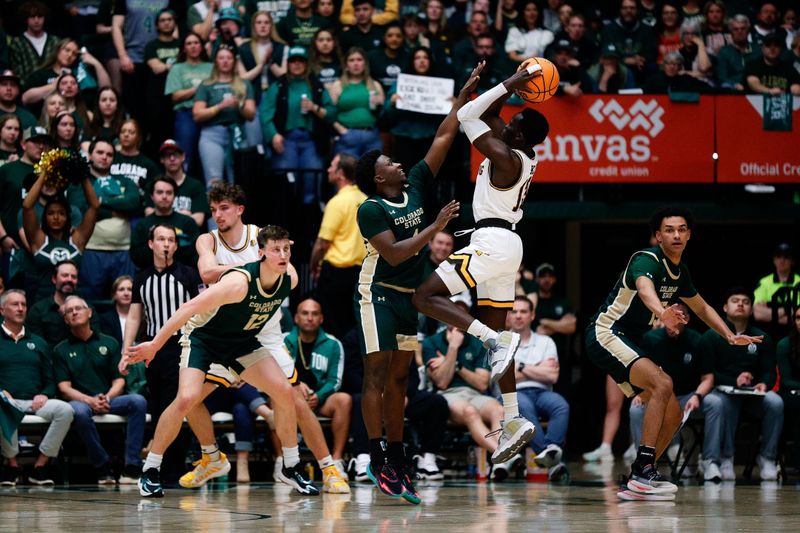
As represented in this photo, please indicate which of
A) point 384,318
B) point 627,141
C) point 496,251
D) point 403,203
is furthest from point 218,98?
point 496,251

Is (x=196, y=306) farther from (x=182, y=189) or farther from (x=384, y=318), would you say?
(x=182, y=189)

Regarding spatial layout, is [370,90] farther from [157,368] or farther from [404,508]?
[404,508]

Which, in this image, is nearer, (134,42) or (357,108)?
(357,108)

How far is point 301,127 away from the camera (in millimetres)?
14578

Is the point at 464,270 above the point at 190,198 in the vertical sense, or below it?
below

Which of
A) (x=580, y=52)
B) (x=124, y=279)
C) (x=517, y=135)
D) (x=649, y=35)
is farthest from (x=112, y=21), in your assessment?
(x=517, y=135)

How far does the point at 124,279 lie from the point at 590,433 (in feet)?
18.9

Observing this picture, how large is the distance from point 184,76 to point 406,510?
7.77m

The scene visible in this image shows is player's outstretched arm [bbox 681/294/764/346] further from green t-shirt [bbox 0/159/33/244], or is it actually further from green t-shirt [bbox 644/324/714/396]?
green t-shirt [bbox 0/159/33/244]

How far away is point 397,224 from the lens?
8.98 m

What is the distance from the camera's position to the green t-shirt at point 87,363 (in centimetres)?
1189

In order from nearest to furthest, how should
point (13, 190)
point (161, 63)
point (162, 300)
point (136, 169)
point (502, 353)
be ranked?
point (502, 353), point (162, 300), point (13, 190), point (136, 169), point (161, 63)

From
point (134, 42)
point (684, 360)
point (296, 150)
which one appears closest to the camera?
point (684, 360)

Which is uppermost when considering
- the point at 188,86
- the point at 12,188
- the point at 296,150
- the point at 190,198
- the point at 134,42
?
the point at 134,42
